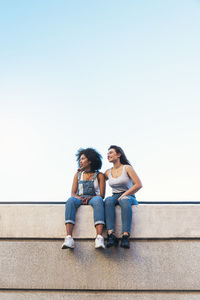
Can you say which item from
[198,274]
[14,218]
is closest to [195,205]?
[198,274]

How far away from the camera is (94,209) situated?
3941 mm

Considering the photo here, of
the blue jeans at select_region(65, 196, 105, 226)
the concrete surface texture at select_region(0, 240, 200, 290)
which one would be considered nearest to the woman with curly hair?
the blue jeans at select_region(65, 196, 105, 226)

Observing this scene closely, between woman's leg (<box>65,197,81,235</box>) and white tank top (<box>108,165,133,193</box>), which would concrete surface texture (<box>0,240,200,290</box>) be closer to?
woman's leg (<box>65,197,81,235</box>)

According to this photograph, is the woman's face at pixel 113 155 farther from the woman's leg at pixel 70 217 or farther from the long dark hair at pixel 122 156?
the woman's leg at pixel 70 217

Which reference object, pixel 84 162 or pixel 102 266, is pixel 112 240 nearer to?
pixel 102 266

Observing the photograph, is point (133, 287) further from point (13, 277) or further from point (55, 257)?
point (13, 277)

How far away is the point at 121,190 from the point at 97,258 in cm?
92

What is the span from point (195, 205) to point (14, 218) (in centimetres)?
229

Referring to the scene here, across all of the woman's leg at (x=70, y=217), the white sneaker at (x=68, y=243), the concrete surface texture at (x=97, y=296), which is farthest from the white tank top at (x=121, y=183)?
the concrete surface texture at (x=97, y=296)

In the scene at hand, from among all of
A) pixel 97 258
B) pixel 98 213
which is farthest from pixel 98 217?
pixel 97 258

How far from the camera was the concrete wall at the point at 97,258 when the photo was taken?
380cm

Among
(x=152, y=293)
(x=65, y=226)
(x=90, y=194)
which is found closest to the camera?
(x=152, y=293)

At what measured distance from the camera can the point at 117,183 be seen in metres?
4.29

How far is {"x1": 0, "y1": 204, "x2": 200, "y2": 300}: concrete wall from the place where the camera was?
12.5 feet
